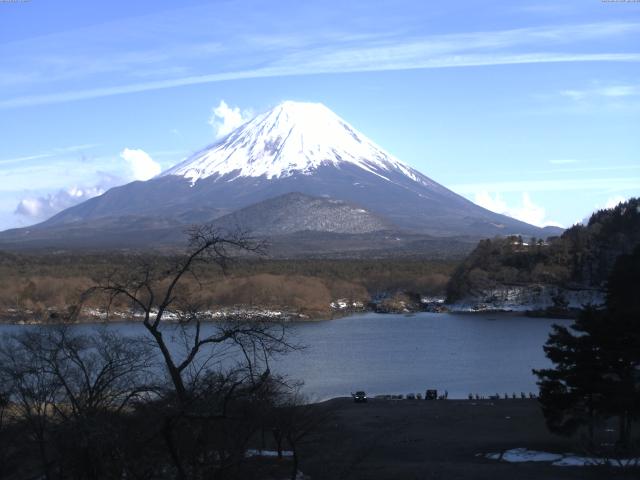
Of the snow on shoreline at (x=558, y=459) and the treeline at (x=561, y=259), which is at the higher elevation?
the treeline at (x=561, y=259)

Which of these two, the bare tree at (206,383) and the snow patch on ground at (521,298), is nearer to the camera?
the bare tree at (206,383)

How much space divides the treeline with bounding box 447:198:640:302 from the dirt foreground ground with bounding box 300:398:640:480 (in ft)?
104

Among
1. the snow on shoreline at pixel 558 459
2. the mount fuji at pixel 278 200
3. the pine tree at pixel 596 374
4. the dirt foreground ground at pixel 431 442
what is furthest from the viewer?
the mount fuji at pixel 278 200

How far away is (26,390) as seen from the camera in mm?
7176

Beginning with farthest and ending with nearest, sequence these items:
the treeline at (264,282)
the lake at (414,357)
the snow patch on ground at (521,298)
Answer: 1. the snow patch on ground at (521,298)
2. the treeline at (264,282)
3. the lake at (414,357)

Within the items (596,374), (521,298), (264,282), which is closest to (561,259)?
(521,298)

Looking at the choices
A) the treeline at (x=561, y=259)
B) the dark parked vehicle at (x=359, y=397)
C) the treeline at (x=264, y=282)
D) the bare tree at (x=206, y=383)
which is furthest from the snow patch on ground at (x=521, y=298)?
the bare tree at (x=206, y=383)

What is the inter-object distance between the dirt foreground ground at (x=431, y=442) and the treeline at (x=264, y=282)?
16507 millimetres

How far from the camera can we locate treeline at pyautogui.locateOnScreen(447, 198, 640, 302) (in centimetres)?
4788

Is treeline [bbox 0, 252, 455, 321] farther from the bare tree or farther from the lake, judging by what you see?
the bare tree

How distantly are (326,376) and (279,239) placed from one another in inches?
3184

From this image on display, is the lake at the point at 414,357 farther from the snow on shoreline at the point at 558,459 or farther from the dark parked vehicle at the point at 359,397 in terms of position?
the snow on shoreline at the point at 558,459

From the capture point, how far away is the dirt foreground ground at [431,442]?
10438 millimetres

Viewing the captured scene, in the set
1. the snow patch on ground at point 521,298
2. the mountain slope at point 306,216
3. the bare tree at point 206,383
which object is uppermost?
the mountain slope at point 306,216
